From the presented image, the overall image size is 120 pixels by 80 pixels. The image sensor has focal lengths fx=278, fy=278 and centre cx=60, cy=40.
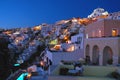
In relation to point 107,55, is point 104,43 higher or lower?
higher

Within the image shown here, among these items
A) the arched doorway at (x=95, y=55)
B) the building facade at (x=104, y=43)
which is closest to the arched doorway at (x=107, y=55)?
the building facade at (x=104, y=43)

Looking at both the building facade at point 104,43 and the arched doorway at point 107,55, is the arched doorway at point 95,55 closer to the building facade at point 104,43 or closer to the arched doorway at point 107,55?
the building facade at point 104,43

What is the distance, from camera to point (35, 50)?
65.8m

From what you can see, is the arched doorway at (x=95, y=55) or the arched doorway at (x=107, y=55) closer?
the arched doorway at (x=107, y=55)

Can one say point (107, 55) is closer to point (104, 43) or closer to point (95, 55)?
point (104, 43)

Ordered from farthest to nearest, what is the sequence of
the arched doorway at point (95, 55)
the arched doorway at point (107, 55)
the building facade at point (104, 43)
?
the arched doorway at point (95, 55)
the arched doorway at point (107, 55)
the building facade at point (104, 43)

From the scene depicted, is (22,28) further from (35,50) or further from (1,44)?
(1,44)

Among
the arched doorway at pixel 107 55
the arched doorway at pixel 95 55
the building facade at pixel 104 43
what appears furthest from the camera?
the arched doorway at pixel 95 55

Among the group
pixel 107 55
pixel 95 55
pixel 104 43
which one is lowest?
pixel 95 55

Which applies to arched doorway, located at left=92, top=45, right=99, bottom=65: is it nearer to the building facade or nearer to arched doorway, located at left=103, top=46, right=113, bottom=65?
the building facade

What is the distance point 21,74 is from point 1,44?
1129 inches

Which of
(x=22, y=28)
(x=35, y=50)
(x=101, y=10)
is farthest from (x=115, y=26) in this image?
(x=22, y=28)

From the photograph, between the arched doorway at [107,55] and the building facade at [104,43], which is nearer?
the building facade at [104,43]

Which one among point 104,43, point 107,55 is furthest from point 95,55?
point 104,43
